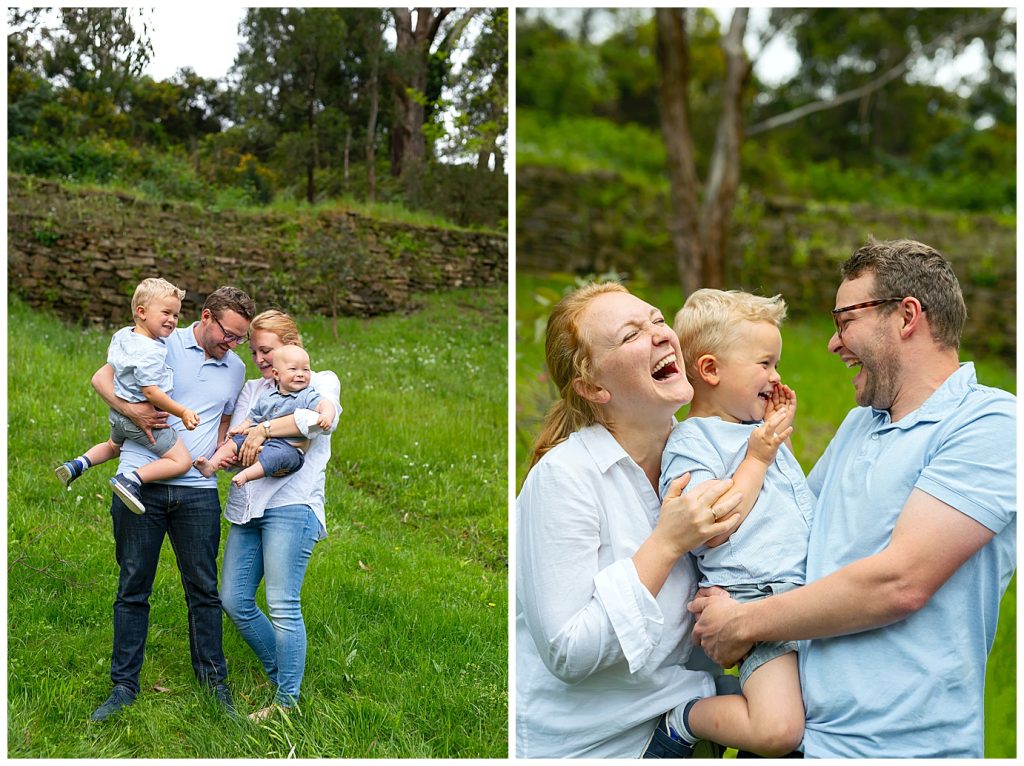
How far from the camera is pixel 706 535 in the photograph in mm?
2395

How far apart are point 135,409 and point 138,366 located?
138 millimetres

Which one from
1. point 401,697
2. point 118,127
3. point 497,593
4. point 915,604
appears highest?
Result: point 118,127

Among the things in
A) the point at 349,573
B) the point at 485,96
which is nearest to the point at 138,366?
the point at 349,573

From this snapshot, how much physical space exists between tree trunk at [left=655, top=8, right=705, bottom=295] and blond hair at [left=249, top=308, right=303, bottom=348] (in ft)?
18.0

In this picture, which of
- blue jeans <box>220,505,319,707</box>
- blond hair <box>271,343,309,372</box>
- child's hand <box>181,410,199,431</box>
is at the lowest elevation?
blue jeans <box>220,505,319,707</box>

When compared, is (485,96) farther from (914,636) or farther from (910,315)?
(914,636)

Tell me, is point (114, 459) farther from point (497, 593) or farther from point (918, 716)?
point (918, 716)

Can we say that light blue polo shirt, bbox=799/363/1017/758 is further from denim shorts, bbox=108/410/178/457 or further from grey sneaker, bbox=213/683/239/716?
denim shorts, bbox=108/410/178/457

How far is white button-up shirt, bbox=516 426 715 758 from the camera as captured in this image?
7.93 feet

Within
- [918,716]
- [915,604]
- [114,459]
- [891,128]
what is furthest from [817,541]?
[891,128]

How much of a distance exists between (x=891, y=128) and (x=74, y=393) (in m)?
14.6

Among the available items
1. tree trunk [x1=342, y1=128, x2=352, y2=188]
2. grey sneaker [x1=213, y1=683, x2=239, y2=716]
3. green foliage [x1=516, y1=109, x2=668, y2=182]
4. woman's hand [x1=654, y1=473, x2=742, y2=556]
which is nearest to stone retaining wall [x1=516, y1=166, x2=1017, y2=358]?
green foliage [x1=516, y1=109, x2=668, y2=182]

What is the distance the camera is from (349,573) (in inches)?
139

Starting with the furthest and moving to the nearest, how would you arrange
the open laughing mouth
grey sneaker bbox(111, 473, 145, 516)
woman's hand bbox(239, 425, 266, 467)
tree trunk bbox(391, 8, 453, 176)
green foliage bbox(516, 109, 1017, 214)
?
green foliage bbox(516, 109, 1017, 214), tree trunk bbox(391, 8, 453, 176), woman's hand bbox(239, 425, 266, 467), grey sneaker bbox(111, 473, 145, 516), the open laughing mouth
